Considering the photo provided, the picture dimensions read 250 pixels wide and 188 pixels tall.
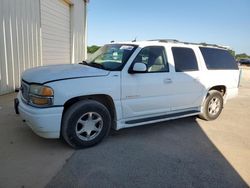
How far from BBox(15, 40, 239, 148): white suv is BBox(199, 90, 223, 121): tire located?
0.02m

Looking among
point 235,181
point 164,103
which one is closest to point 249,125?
point 164,103

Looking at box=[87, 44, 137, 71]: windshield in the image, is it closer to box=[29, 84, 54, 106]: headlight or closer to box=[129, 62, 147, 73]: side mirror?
box=[129, 62, 147, 73]: side mirror

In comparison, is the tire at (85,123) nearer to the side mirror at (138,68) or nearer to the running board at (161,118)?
the running board at (161,118)

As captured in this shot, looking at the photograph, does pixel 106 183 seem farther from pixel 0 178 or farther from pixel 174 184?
pixel 0 178

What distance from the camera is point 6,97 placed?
22.0ft

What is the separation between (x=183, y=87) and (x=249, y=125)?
2204 mm

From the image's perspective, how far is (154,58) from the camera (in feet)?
14.8

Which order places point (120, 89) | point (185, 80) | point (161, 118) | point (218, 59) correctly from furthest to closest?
point (218, 59) → point (185, 80) → point (161, 118) → point (120, 89)

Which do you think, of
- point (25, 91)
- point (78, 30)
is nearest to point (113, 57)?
point (25, 91)

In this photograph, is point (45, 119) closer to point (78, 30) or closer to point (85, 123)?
point (85, 123)

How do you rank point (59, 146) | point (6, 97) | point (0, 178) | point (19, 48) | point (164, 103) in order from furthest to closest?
point (19, 48), point (6, 97), point (164, 103), point (59, 146), point (0, 178)

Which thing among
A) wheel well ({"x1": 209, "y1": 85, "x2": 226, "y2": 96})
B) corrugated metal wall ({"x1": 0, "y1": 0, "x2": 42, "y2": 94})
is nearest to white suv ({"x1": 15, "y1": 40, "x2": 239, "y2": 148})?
wheel well ({"x1": 209, "y1": 85, "x2": 226, "y2": 96})

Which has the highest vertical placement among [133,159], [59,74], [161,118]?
[59,74]

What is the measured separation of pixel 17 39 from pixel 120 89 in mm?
5033
